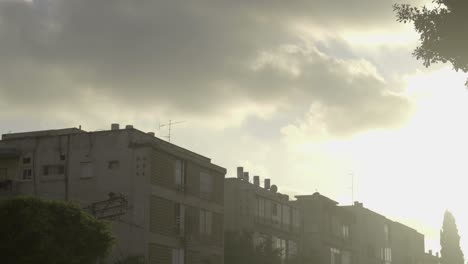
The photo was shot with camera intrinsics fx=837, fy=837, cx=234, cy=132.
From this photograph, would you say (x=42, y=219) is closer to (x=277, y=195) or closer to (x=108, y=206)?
(x=108, y=206)

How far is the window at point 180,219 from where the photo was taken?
211ft

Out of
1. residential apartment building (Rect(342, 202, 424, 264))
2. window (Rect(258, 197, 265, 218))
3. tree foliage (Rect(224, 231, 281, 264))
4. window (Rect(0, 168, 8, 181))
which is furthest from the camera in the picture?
residential apartment building (Rect(342, 202, 424, 264))

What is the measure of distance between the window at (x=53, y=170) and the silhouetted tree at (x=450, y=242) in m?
82.9

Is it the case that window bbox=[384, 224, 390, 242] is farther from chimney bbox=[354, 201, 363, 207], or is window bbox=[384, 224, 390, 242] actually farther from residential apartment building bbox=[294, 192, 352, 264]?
residential apartment building bbox=[294, 192, 352, 264]

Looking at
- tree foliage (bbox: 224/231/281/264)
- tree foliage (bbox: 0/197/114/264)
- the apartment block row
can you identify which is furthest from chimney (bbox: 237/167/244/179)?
tree foliage (bbox: 0/197/114/264)

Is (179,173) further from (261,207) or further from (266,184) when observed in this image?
(266,184)

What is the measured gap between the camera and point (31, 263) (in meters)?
47.8

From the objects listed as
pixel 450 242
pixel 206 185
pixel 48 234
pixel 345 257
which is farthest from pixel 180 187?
pixel 450 242

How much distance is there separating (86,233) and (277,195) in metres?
43.3

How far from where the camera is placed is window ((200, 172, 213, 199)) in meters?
69.0

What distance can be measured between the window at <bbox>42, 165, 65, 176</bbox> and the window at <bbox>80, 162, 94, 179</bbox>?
1.69 metres

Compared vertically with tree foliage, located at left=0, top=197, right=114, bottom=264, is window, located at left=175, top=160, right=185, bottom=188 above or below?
above

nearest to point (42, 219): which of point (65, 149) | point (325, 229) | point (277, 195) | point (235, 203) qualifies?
point (65, 149)

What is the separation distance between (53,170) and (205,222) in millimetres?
13386
